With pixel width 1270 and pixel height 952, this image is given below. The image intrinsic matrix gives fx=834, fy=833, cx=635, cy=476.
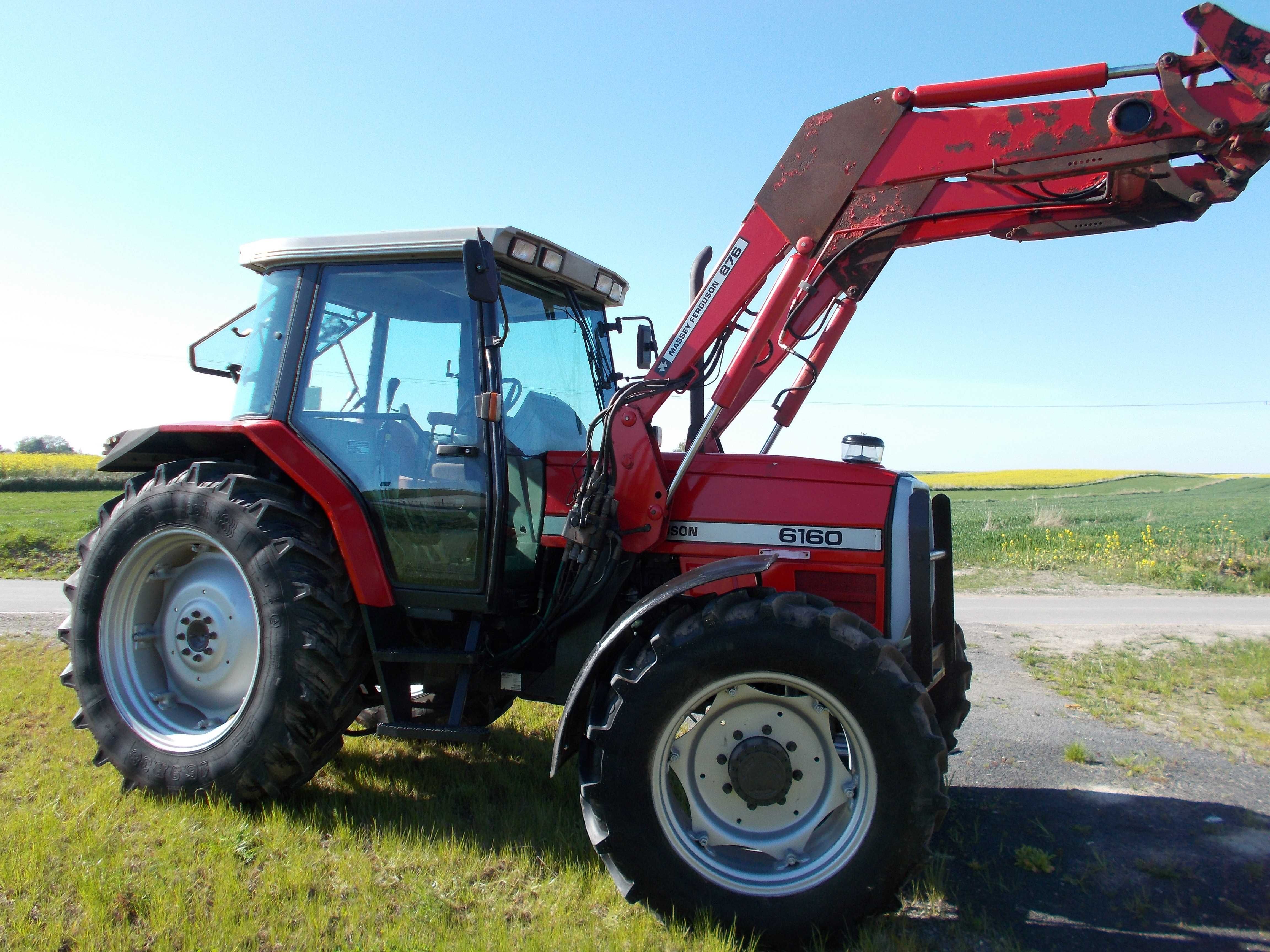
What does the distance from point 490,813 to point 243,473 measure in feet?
6.13

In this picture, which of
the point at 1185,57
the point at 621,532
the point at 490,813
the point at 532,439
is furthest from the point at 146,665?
the point at 1185,57

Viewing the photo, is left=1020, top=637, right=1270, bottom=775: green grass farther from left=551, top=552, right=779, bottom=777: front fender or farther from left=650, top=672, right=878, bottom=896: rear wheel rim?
left=551, top=552, right=779, bottom=777: front fender

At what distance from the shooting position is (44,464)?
3003 centimetres

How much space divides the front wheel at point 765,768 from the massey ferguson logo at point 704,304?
1049 mm

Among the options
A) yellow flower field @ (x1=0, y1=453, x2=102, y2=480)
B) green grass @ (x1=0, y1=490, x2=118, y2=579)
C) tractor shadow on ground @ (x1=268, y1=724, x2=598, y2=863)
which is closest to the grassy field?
tractor shadow on ground @ (x1=268, y1=724, x2=598, y2=863)

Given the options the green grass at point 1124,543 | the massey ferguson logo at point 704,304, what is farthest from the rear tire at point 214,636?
the green grass at point 1124,543

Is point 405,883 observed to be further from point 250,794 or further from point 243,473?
point 243,473

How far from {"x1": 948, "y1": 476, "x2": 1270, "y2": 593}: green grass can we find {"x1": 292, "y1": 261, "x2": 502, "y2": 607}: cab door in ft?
36.0

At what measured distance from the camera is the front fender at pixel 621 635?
9.73ft

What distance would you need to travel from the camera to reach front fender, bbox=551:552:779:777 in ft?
9.73

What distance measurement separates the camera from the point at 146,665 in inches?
156

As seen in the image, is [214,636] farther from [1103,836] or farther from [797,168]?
[1103,836]

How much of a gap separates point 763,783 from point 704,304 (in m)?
1.88

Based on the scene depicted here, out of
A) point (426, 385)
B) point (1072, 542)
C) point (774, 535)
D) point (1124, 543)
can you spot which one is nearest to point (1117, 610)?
point (1072, 542)
